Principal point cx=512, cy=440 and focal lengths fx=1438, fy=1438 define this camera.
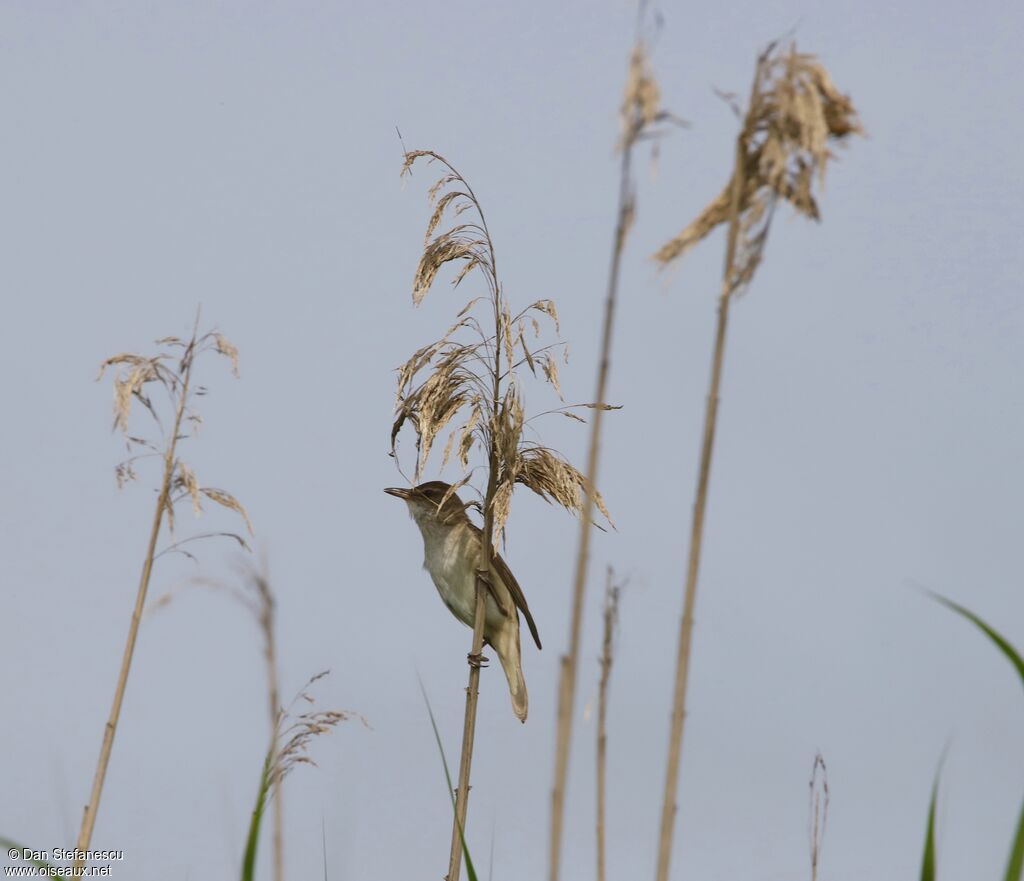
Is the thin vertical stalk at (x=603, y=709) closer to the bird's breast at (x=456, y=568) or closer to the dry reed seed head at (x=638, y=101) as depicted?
the dry reed seed head at (x=638, y=101)

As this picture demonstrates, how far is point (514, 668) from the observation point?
21.8 ft

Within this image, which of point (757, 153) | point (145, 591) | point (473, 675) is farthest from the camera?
point (473, 675)

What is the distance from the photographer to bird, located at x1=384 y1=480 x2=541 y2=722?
253 inches

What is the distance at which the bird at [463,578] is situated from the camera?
6418 mm

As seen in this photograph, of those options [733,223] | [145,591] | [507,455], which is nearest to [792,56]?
[733,223]

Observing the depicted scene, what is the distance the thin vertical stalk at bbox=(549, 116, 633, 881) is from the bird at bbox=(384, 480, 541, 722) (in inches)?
170

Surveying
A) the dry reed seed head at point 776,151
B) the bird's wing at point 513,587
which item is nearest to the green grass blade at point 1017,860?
the dry reed seed head at point 776,151

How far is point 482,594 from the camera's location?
386cm

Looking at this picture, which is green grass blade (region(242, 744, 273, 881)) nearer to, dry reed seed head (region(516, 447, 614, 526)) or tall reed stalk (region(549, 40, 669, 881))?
tall reed stalk (region(549, 40, 669, 881))

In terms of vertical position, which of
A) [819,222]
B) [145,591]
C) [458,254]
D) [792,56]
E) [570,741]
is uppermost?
[458,254]

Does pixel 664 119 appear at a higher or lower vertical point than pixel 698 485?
higher

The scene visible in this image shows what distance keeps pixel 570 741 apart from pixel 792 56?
107 cm

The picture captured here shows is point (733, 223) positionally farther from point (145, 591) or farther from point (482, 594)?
point (482, 594)

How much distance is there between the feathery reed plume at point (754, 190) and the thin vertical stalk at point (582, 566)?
0.47 feet
